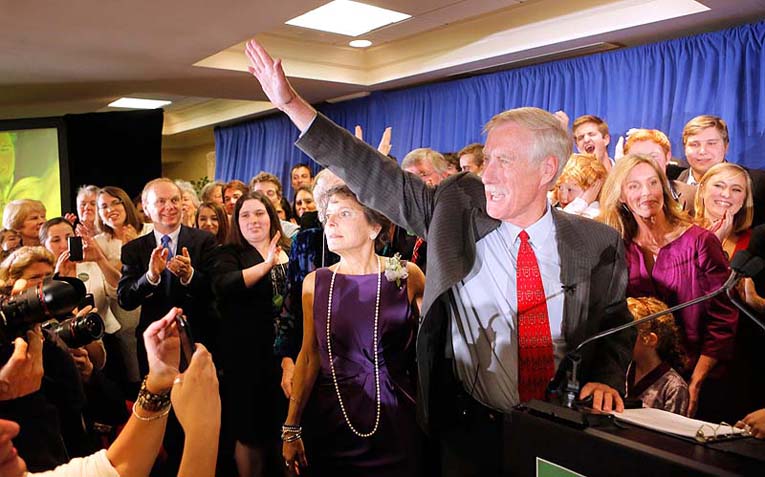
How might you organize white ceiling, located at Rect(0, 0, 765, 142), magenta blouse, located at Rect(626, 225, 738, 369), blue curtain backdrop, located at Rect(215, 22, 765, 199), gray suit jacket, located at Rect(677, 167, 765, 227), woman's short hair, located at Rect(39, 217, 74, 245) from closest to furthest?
magenta blouse, located at Rect(626, 225, 738, 369) < gray suit jacket, located at Rect(677, 167, 765, 227) < woman's short hair, located at Rect(39, 217, 74, 245) < white ceiling, located at Rect(0, 0, 765, 142) < blue curtain backdrop, located at Rect(215, 22, 765, 199)

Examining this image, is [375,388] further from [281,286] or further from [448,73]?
→ [448,73]

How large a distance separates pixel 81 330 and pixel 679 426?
158 centimetres

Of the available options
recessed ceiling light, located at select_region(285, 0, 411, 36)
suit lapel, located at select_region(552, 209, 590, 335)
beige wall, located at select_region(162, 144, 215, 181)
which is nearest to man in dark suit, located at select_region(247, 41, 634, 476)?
suit lapel, located at select_region(552, 209, 590, 335)

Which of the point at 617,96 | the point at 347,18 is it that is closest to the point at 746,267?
the point at 617,96

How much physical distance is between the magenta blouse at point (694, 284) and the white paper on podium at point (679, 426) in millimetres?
1435

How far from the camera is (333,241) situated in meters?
2.11

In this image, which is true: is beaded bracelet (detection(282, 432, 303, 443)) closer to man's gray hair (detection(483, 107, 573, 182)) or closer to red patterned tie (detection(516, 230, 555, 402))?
red patterned tie (detection(516, 230, 555, 402))

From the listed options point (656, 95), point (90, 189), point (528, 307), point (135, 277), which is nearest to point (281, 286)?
point (135, 277)

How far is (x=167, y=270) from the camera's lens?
3088mm

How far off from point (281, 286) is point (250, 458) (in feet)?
2.65

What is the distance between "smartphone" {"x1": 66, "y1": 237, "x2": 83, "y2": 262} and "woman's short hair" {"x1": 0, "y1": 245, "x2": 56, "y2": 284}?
0.48 metres

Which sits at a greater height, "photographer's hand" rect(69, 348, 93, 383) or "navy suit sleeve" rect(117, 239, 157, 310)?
"navy suit sleeve" rect(117, 239, 157, 310)

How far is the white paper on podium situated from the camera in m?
0.88

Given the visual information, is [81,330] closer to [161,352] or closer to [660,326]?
[161,352]
